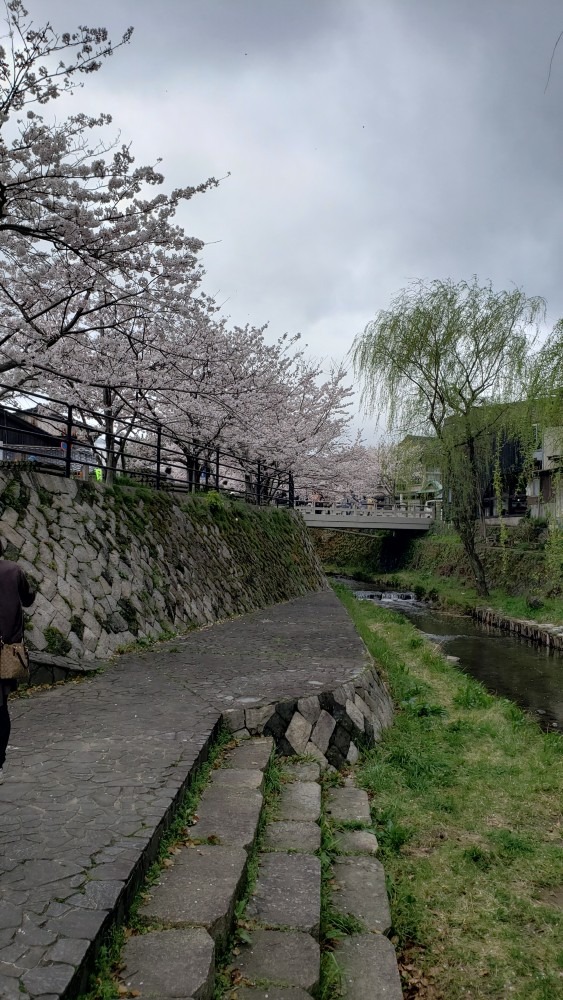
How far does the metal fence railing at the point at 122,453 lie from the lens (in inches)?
363

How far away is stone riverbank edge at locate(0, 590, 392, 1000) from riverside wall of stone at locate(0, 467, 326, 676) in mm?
642

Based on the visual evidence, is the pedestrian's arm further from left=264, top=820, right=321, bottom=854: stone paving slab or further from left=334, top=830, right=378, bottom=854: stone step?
left=334, top=830, right=378, bottom=854: stone step

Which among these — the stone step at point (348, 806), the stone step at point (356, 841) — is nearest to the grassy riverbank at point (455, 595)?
the stone step at point (348, 806)

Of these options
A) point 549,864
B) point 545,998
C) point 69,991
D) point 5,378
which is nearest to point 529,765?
point 549,864

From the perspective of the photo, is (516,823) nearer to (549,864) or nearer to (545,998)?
(549,864)

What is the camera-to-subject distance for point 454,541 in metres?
33.8

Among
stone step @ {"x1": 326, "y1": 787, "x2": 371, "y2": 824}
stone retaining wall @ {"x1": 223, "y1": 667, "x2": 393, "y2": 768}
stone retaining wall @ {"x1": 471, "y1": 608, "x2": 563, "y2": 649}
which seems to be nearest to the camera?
stone step @ {"x1": 326, "y1": 787, "x2": 371, "y2": 824}

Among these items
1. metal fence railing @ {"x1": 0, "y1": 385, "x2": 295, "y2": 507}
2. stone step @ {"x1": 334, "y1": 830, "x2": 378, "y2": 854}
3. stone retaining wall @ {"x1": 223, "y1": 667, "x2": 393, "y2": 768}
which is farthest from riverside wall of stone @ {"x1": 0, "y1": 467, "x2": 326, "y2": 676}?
stone step @ {"x1": 334, "y1": 830, "x2": 378, "y2": 854}

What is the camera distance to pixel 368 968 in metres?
3.26

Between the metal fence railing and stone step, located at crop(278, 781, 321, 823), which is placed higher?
the metal fence railing

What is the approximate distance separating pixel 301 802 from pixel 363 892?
996mm

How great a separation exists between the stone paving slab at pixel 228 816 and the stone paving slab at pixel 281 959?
661mm

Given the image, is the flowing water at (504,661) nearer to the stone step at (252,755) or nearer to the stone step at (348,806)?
the stone step at (348,806)

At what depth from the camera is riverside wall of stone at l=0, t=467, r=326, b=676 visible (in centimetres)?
761
